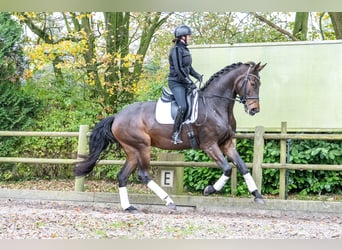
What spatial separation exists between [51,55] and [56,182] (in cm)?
205

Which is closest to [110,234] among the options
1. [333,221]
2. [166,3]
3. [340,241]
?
[340,241]

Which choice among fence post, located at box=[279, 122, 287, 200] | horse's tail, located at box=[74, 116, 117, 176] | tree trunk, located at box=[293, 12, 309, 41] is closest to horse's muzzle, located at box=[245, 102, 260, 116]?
fence post, located at box=[279, 122, 287, 200]

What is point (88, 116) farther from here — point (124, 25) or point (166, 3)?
point (166, 3)

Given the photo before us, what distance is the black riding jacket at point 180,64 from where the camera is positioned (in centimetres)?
617

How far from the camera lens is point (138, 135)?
21.3ft

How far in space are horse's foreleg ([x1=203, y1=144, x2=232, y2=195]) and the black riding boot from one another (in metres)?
0.37

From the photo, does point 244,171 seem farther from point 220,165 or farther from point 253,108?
point 253,108

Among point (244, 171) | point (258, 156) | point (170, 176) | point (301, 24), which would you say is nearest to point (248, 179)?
point (244, 171)

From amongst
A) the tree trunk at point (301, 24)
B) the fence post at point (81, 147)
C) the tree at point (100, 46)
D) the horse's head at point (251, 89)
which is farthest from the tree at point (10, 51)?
the tree trunk at point (301, 24)

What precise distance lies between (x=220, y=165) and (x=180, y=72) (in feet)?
3.81

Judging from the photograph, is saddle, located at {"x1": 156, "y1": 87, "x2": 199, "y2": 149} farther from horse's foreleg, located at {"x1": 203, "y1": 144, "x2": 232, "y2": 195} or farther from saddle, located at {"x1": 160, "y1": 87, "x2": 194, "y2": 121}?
horse's foreleg, located at {"x1": 203, "y1": 144, "x2": 232, "y2": 195}

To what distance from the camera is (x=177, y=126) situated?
628cm

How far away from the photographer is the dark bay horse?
20.3 feet

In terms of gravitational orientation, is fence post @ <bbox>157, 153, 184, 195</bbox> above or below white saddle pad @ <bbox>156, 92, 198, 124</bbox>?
below
